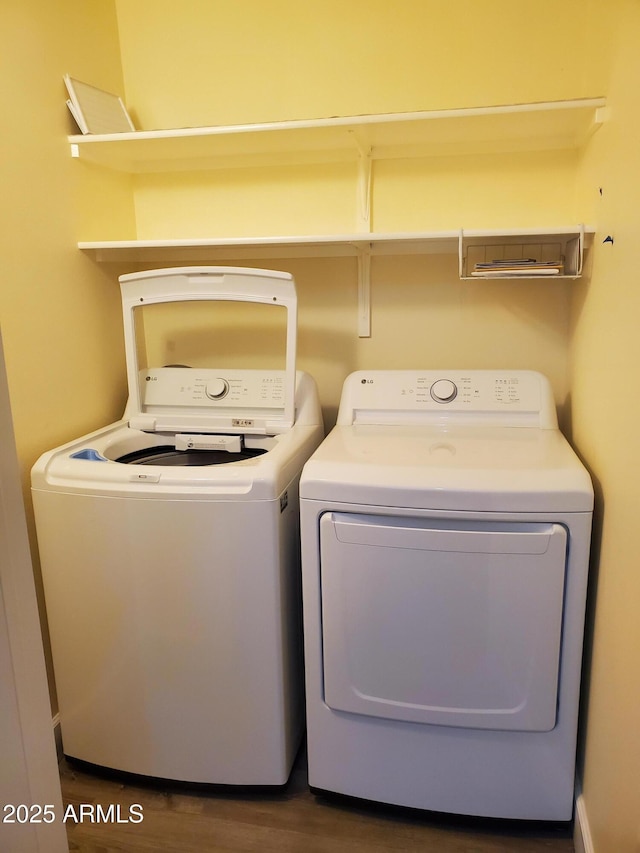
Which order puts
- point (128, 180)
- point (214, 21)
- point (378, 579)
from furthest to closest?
1. point (128, 180)
2. point (214, 21)
3. point (378, 579)

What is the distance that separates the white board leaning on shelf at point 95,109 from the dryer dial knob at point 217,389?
2.70ft

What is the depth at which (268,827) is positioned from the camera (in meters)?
1.56

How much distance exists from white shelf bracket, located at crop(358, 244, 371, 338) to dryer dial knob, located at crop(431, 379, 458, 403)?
1.25ft

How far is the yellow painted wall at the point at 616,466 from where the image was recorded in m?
1.13

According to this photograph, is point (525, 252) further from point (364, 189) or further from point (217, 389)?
point (217, 389)

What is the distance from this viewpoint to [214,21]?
196 cm

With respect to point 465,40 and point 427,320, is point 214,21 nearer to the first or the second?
point 465,40

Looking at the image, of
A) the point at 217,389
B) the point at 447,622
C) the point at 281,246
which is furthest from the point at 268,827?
the point at 281,246

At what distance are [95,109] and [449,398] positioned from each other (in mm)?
1388

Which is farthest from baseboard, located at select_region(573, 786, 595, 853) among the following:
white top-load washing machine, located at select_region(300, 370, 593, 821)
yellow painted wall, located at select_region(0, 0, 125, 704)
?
yellow painted wall, located at select_region(0, 0, 125, 704)

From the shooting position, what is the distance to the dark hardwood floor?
4.93ft

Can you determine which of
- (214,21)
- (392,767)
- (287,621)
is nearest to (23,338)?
(287,621)

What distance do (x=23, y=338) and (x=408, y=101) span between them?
137 cm

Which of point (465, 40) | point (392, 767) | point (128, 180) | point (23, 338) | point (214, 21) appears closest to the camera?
point (392, 767)
